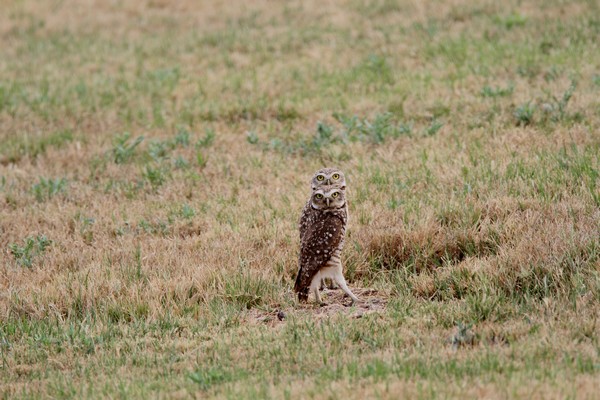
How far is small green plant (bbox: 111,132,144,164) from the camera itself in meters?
13.4

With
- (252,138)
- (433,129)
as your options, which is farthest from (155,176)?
(433,129)

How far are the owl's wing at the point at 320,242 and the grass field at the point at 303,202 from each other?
440 millimetres

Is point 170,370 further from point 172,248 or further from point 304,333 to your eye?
point 172,248

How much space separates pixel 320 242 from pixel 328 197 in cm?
39

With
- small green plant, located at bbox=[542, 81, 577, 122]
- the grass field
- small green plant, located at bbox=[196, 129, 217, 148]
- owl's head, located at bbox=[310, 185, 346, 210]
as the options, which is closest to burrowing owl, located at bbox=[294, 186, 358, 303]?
owl's head, located at bbox=[310, 185, 346, 210]

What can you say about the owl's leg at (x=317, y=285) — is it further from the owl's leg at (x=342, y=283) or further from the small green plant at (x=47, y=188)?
the small green plant at (x=47, y=188)

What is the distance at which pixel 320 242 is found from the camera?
8055 millimetres

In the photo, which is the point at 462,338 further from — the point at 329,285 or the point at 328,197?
the point at 329,285

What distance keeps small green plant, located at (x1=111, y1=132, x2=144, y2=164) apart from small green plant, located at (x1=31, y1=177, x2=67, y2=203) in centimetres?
105

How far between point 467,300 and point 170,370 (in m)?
2.47

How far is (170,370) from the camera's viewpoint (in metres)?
7.18

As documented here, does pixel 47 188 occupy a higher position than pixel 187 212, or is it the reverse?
pixel 47 188

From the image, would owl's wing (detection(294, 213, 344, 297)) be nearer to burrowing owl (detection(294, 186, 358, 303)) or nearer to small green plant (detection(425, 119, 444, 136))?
burrowing owl (detection(294, 186, 358, 303))

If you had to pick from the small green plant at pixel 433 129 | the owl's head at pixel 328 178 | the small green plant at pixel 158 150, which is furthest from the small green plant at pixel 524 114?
the owl's head at pixel 328 178
